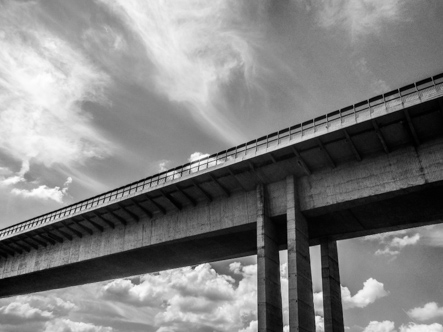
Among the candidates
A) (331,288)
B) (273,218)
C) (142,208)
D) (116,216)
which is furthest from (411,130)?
(116,216)

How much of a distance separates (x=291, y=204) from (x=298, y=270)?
3901mm

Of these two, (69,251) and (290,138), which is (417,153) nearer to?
(290,138)

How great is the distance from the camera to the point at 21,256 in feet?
130

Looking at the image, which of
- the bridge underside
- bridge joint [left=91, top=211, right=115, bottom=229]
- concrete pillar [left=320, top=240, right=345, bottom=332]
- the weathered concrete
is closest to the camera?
the weathered concrete

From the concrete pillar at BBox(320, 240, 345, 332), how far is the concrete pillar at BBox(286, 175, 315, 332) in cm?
370

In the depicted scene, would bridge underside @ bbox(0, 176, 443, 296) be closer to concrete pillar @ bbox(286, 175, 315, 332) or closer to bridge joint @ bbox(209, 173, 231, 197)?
concrete pillar @ bbox(286, 175, 315, 332)

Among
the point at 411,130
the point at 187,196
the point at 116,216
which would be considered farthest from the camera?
the point at 116,216

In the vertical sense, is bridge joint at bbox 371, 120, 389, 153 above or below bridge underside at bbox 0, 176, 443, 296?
above

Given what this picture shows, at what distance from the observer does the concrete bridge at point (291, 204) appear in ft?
67.7

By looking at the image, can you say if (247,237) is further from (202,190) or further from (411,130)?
(411,130)

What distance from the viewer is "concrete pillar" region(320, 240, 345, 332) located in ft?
80.7

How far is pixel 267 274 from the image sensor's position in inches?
877

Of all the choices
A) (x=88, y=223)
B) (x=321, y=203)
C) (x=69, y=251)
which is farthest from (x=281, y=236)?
(x=69, y=251)

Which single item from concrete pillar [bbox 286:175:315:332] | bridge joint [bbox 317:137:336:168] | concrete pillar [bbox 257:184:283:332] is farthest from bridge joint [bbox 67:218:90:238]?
bridge joint [bbox 317:137:336:168]
